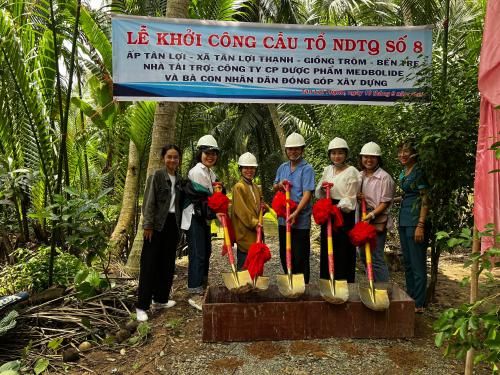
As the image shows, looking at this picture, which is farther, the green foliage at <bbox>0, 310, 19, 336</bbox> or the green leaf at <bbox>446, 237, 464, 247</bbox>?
the green foliage at <bbox>0, 310, 19, 336</bbox>

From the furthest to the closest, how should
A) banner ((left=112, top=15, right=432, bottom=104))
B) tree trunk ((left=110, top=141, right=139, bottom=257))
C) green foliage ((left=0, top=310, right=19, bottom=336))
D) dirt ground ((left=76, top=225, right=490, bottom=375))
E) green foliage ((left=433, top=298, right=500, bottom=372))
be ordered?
tree trunk ((left=110, top=141, right=139, bottom=257)) < banner ((left=112, top=15, right=432, bottom=104)) < green foliage ((left=0, top=310, right=19, bottom=336)) < dirt ground ((left=76, top=225, right=490, bottom=375)) < green foliage ((left=433, top=298, right=500, bottom=372))

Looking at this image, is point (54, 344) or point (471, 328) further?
point (54, 344)

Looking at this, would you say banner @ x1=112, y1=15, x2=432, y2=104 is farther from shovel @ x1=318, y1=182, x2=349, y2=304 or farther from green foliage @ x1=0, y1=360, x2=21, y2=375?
green foliage @ x1=0, y1=360, x2=21, y2=375

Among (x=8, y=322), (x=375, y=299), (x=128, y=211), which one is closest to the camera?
(x=8, y=322)

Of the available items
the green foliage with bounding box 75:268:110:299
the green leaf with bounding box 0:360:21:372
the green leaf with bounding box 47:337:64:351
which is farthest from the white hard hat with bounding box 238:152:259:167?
the green leaf with bounding box 0:360:21:372

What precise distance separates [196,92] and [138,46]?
2.47 feet

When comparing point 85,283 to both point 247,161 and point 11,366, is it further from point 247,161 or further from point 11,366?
point 247,161

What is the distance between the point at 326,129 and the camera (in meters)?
6.86

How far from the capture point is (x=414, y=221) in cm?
365

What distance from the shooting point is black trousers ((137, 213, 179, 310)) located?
3.57m

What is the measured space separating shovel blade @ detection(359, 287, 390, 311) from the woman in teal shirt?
25.7 inches

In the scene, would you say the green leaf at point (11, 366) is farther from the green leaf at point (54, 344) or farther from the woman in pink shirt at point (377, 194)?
the woman in pink shirt at point (377, 194)

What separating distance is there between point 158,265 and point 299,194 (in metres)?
1.53

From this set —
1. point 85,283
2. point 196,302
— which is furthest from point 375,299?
point 85,283
